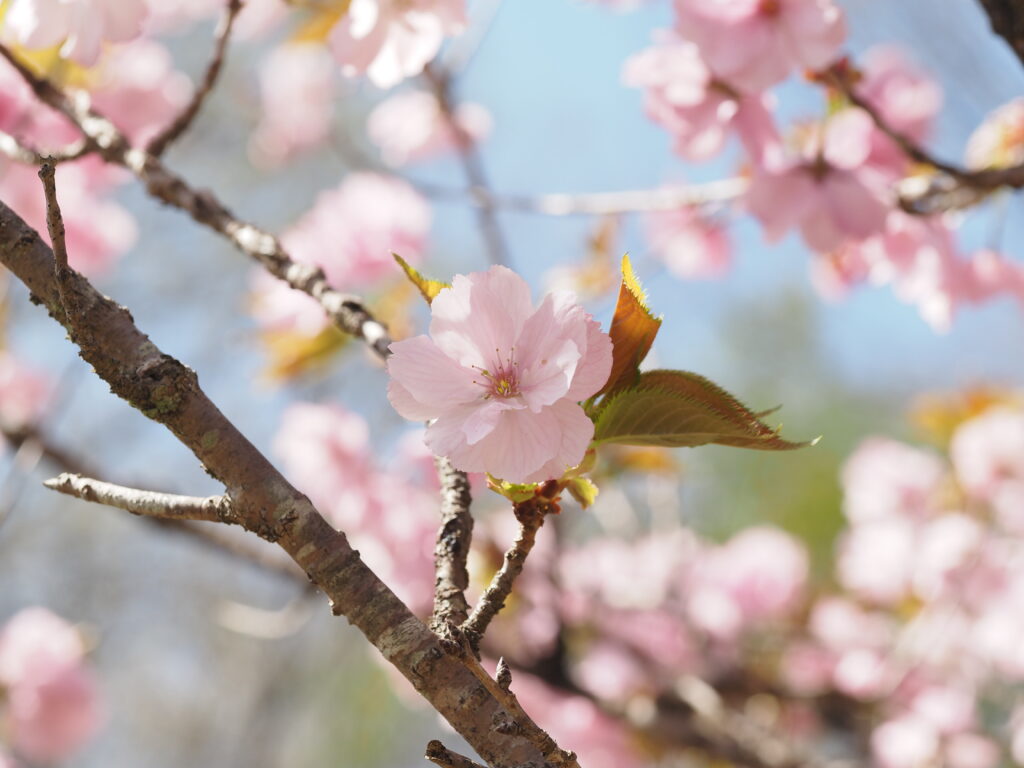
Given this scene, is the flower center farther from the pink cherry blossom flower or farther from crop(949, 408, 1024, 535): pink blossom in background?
crop(949, 408, 1024, 535): pink blossom in background

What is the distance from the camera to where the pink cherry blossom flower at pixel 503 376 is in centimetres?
34

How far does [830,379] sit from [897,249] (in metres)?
2.55

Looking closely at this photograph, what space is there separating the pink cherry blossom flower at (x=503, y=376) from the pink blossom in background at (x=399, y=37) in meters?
0.30

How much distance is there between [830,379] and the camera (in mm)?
3273

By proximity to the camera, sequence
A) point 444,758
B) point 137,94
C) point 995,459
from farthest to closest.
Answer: point 995,459, point 137,94, point 444,758

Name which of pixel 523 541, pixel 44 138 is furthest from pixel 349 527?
pixel 523 541

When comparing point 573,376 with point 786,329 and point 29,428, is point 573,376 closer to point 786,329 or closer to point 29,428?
point 29,428

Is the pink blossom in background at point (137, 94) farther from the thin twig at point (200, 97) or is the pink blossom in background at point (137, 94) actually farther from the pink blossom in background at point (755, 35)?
the pink blossom in background at point (755, 35)

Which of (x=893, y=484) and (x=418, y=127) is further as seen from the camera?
(x=893, y=484)

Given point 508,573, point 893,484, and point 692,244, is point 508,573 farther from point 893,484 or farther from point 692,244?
point 893,484

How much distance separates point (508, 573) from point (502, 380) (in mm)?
75

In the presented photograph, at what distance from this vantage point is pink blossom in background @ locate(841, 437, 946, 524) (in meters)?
1.59

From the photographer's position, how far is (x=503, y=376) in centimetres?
35

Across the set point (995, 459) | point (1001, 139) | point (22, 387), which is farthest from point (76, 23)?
point (995, 459)
